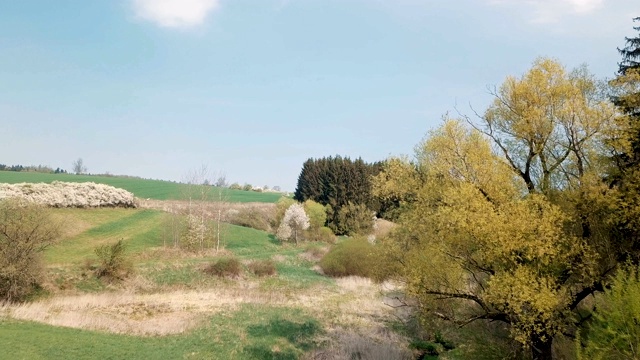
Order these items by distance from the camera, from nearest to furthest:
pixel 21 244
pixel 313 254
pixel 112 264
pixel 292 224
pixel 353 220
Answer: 1. pixel 21 244
2. pixel 112 264
3. pixel 313 254
4. pixel 292 224
5. pixel 353 220

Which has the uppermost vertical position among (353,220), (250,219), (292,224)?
(353,220)

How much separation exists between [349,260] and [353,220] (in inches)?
1418

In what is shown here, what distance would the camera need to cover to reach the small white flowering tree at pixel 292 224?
241 feet

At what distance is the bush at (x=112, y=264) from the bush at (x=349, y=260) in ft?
71.5

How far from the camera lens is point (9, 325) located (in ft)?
69.5

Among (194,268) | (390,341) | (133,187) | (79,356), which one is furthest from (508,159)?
(133,187)

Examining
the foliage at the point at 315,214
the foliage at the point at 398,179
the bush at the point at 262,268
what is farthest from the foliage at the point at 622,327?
the foliage at the point at 315,214

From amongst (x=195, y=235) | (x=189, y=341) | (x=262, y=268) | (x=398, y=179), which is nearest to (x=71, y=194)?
(x=195, y=235)

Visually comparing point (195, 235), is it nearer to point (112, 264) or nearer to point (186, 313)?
point (112, 264)

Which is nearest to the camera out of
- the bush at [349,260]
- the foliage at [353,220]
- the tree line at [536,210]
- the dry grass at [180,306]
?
the tree line at [536,210]

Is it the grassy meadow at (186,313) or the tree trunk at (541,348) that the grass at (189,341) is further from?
the tree trunk at (541,348)

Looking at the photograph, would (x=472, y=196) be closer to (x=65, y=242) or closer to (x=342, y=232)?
(x=65, y=242)

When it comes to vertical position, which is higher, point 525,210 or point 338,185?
point 338,185

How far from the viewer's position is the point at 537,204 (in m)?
15.4
